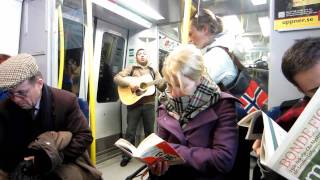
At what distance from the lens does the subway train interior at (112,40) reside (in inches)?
90.7

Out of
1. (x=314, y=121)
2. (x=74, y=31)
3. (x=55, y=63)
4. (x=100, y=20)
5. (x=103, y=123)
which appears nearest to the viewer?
(x=314, y=121)

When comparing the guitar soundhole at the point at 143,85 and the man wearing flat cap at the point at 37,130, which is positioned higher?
the guitar soundhole at the point at 143,85

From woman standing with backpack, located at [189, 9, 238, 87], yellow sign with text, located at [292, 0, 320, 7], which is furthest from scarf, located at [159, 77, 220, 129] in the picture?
yellow sign with text, located at [292, 0, 320, 7]

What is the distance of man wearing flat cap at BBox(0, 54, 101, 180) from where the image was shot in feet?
5.42

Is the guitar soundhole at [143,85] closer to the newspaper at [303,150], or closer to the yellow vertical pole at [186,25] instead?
the yellow vertical pole at [186,25]

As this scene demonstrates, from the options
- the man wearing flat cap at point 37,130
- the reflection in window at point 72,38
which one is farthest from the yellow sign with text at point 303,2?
the reflection in window at point 72,38

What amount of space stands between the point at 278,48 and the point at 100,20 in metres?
3.36

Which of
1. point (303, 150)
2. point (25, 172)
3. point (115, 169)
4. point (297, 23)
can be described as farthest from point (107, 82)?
point (303, 150)

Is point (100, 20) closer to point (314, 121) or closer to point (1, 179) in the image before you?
point (1, 179)

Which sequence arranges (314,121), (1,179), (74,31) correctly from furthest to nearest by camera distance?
(74,31), (1,179), (314,121)

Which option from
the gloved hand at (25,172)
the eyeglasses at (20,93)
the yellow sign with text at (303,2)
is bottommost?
the gloved hand at (25,172)

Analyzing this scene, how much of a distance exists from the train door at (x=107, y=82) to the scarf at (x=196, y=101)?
119 inches

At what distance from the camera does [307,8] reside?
4.73ft

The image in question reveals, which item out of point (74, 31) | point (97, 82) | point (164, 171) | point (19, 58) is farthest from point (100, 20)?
point (164, 171)
